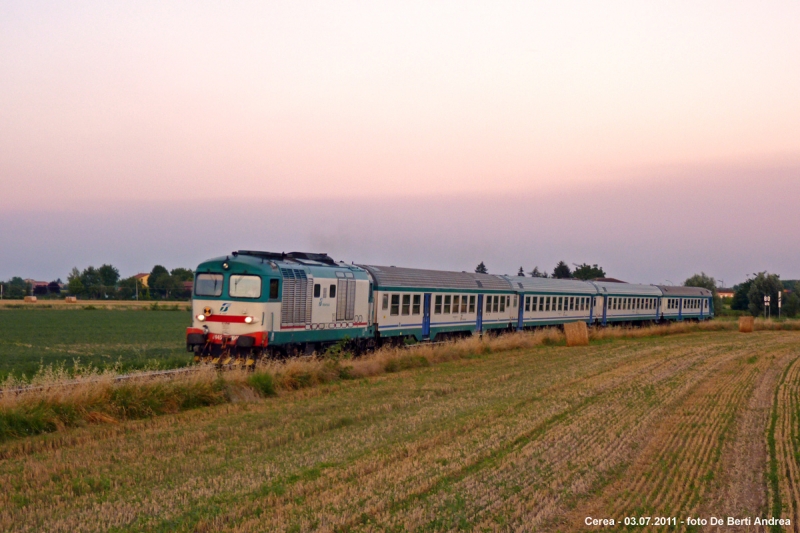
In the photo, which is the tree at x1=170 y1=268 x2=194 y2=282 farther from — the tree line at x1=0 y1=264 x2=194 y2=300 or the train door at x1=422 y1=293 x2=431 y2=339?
the train door at x1=422 y1=293 x2=431 y2=339

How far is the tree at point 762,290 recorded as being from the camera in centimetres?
9606

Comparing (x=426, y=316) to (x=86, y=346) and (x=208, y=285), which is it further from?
(x=86, y=346)

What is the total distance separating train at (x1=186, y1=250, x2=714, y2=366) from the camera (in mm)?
21859

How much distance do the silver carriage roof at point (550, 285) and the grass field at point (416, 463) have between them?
23.3 m

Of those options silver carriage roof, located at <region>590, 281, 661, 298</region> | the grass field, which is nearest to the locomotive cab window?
the grass field

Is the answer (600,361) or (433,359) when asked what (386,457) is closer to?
(433,359)

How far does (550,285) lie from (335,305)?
2251 centimetres

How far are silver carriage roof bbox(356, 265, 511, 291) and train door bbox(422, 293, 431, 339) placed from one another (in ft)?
1.67

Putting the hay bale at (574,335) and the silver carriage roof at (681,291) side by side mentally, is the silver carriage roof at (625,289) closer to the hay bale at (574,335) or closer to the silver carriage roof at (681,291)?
the silver carriage roof at (681,291)

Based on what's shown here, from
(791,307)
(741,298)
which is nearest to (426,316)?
(791,307)

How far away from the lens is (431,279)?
Result: 32.8m

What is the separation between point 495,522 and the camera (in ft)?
26.0

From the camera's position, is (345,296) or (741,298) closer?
(345,296)

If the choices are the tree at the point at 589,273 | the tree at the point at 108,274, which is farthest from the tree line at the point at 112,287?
the tree at the point at 589,273
